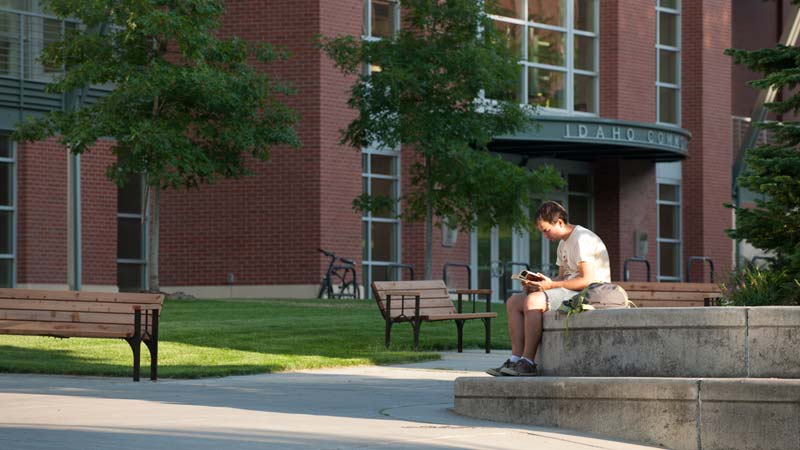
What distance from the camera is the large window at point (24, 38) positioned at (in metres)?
26.9

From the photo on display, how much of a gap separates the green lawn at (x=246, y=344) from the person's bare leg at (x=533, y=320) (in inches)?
159

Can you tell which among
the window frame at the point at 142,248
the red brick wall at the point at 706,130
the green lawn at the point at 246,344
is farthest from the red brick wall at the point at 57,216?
the red brick wall at the point at 706,130

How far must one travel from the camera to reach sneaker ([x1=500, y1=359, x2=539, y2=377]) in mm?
10789

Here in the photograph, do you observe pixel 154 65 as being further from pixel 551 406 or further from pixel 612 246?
pixel 612 246

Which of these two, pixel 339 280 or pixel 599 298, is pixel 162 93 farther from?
pixel 599 298

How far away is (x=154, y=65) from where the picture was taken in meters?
22.4

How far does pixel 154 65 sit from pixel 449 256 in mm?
10438

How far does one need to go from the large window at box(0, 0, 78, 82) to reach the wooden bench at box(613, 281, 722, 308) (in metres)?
13.5

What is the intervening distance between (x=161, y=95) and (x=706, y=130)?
17891 mm

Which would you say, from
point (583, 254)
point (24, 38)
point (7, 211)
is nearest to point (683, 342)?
point (583, 254)

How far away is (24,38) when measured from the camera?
2714cm

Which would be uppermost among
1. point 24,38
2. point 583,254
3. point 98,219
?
point 24,38

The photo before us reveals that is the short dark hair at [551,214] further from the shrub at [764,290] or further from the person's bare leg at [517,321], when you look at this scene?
the shrub at [764,290]

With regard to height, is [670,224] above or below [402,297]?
above
